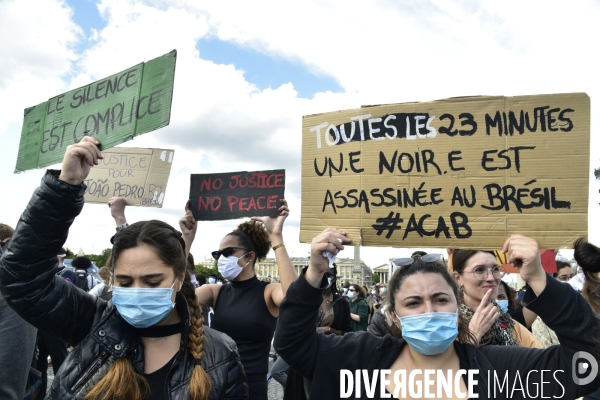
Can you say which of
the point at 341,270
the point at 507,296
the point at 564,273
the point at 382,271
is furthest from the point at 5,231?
the point at 341,270

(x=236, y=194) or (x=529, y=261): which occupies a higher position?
(x=236, y=194)

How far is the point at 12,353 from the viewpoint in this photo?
2904 mm

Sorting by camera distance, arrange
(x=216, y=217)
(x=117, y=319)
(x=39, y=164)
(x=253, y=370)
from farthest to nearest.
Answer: (x=216, y=217)
(x=253, y=370)
(x=39, y=164)
(x=117, y=319)

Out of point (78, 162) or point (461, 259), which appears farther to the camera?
point (461, 259)

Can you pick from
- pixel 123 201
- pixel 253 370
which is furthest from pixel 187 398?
pixel 123 201

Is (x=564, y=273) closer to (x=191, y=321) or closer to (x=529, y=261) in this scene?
(x=529, y=261)

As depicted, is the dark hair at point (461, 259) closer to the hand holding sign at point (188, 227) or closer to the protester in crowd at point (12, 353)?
the hand holding sign at point (188, 227)

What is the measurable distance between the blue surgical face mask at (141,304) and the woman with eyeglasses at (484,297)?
6.81ft

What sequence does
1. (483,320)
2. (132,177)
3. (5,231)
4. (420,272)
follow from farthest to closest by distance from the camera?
(5,231), (132,177), (483,320), (420,272)

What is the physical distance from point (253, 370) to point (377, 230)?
5.52 feet

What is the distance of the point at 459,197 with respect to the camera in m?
3.10

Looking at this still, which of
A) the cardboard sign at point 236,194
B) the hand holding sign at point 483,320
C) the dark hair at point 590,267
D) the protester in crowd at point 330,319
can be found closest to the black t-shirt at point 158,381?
the cardboard sign at point 236,194

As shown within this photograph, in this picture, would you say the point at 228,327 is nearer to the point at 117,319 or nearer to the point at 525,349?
the point at 117,319

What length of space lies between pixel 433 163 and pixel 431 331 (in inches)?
44.7
